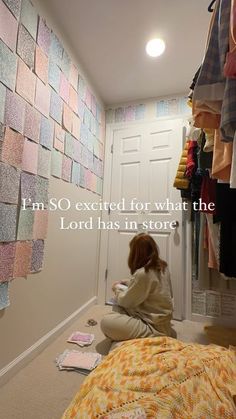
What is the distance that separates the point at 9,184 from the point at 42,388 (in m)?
1.13

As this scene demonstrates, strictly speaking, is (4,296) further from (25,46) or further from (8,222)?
(25,46)

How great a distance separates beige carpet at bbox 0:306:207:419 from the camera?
1.14m

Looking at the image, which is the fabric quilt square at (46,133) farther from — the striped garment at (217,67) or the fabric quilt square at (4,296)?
the striped garment at (217,67)

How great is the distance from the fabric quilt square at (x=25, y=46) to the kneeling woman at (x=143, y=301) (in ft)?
4.55

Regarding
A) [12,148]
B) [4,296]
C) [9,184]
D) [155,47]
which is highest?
[155,47]

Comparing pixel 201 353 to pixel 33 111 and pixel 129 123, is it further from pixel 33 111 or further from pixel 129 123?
pixel 129 123

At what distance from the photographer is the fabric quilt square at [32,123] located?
4.83 feet

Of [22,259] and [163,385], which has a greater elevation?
[22,259]

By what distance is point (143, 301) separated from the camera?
173 centimetres

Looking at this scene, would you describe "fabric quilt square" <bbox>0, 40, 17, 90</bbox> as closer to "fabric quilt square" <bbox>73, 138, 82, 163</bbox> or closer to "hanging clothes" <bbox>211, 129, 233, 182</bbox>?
"fabric quilt square" <bbox>73, 138, 82, 163</bbox>

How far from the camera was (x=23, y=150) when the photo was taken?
1.44 m

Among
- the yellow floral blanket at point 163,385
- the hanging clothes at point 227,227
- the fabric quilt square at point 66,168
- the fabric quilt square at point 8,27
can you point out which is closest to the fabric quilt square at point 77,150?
the fabric quilt square at point 66,168

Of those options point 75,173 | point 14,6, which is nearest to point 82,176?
point 75,173

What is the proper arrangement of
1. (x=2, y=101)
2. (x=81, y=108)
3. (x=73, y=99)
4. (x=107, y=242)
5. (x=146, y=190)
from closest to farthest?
(x=2, y=101) < (x=73, y=99) < (x=81, y=108) < (x=146, y=190) < (x=107, y=242)
